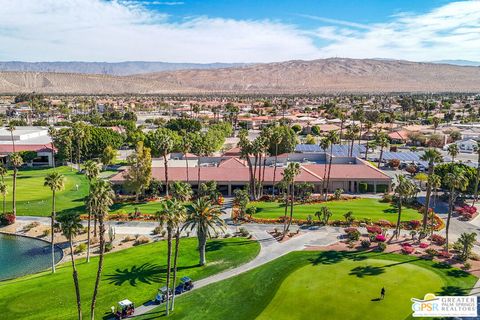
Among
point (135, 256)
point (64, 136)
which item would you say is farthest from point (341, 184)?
point (64, 136)

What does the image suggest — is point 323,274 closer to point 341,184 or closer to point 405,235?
point 405,235

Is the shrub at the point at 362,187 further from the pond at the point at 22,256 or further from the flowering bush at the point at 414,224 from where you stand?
the pond at the point at 22,256

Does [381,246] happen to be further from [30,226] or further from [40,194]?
[40,194]

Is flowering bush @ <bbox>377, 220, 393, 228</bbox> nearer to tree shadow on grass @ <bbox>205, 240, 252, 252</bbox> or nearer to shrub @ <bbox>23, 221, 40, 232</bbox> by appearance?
tree shadow on grass @ <bbox>205, 240, 252, 252</bbox>

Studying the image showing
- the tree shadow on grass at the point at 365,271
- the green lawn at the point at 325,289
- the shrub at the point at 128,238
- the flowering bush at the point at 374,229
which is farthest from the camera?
the flowering bush at the point at 374,229

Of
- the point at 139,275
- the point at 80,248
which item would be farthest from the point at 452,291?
the point at 80,248

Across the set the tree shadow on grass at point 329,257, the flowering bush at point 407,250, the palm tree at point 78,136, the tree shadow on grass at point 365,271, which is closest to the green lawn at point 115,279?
the tree shadow on grass at point 329,257
